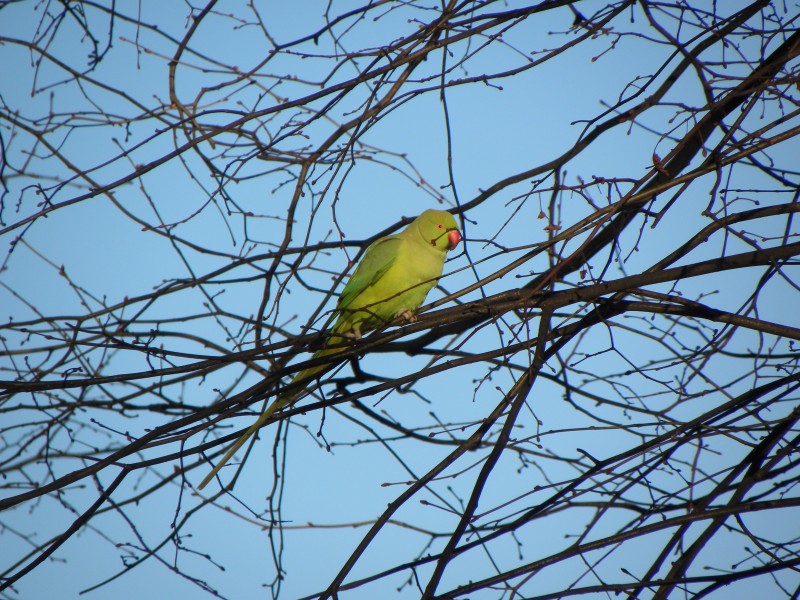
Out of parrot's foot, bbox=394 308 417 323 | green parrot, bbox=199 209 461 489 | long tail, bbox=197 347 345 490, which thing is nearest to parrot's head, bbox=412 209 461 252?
green parrot, bbox=199 209 461 489

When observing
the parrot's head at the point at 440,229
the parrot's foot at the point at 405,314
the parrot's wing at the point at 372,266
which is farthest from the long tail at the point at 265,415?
the parrot's head at the point at 440,229

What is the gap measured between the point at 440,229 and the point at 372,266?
1.62 ft

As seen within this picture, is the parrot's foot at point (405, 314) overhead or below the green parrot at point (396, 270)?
below

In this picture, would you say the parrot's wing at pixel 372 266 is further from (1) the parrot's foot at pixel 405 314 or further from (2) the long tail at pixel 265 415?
(2) the long tail at pixel 265 415

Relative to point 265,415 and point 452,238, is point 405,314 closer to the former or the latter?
point 452,238

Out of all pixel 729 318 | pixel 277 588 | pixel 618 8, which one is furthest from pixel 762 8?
pixel 277 588

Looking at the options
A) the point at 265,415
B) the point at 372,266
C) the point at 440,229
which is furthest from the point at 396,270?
the point at 265,415

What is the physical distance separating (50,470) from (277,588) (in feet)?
4.85

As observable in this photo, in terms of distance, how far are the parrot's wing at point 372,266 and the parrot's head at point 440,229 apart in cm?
18

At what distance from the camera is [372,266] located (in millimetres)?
4359

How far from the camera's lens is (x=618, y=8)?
3.17 m

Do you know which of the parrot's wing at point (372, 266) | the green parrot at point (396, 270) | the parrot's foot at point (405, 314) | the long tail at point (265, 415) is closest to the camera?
the long tail at point (265, 415)

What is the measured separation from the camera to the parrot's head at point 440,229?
4.39m

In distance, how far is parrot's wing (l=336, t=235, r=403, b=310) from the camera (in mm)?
4309
